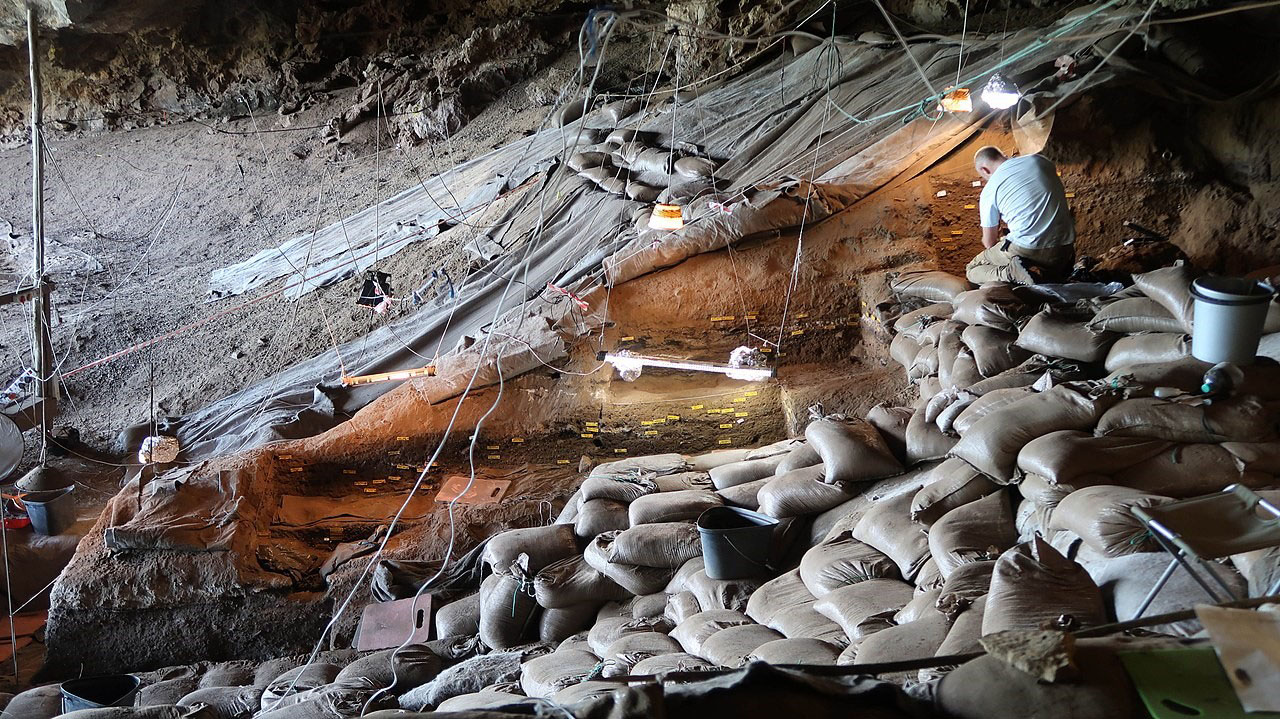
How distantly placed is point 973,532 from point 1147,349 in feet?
3.88

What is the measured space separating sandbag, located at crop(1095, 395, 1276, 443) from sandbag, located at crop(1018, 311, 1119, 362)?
811 millimetres

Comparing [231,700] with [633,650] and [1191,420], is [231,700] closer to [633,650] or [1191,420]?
[633,650]

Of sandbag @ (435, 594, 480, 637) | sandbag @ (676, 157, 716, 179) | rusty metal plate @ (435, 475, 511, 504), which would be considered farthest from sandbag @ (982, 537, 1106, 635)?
sandbag @ (676, 157, 716, 179)

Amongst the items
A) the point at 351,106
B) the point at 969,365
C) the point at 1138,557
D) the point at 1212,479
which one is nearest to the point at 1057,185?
the point at 969,365

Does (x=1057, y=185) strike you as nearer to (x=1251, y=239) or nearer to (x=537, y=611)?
(x=1251, y=239)

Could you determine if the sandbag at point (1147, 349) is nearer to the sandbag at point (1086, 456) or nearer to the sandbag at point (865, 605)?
the sandbag at point (1086, 456)

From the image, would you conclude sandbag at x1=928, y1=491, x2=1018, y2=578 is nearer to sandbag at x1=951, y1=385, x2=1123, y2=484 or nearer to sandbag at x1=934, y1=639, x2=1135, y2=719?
sandbag at x1=951, y1=385, x2=1123, y2=484

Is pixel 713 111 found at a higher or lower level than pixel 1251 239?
higher

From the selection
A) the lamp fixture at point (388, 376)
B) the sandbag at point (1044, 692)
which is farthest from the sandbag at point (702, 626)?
the lamp fixture at point (388, 376)

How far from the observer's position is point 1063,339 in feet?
13.0

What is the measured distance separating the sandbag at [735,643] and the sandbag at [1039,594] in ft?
3.14

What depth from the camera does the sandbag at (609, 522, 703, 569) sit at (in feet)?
13.3

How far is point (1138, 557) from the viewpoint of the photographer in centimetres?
241

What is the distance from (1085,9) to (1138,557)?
4.90 m
